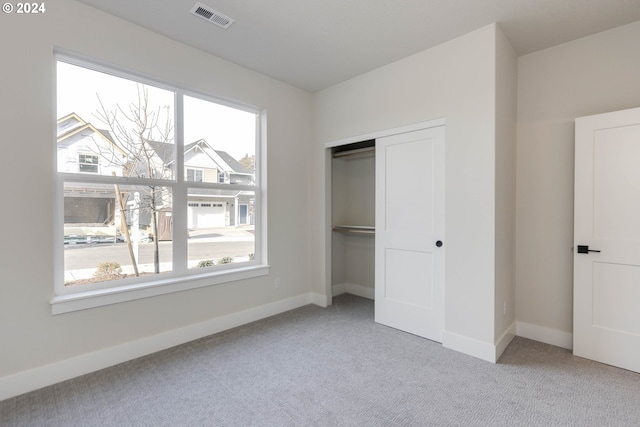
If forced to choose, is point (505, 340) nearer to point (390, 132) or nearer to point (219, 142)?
point (390, 132)

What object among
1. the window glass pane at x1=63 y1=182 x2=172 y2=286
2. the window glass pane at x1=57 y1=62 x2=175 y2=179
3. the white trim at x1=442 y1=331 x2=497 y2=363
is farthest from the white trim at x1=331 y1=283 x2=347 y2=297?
the window glass pane at x1=57 y1=62 x2=175 y2=179

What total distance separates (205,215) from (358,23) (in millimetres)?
2366

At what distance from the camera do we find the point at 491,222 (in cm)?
257

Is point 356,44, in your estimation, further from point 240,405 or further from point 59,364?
point 59,364

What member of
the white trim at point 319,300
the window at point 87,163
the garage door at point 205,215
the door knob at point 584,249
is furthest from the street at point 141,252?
the door knob at point 584,249

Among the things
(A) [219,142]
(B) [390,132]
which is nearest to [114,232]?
(A) [219,142]

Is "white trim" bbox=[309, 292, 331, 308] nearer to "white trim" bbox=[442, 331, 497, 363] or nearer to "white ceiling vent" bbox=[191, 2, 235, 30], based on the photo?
"white trim" bbox=[442, 331, 497, 363]

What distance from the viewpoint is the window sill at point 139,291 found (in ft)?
7.46

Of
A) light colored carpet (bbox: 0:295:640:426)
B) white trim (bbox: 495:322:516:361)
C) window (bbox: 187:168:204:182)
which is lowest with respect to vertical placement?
light colored carpet (bbox: 0:295:640:426)

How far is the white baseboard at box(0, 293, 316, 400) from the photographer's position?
209 cm

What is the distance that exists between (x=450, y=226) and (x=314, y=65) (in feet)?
7.40

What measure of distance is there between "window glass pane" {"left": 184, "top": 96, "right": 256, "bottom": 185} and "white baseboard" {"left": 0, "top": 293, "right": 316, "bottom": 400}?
152cm

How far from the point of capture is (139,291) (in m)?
2.62

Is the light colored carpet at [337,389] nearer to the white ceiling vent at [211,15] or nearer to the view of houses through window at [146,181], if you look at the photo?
the view of houses through window at [146,181]
